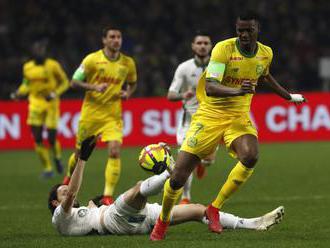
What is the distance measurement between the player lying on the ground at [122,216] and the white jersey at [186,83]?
3.65 meters

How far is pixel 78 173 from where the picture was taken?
8719 millimetres

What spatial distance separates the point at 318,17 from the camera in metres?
28.5

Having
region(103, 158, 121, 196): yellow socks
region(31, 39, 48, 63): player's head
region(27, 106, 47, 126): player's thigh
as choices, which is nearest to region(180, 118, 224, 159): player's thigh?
region(103, 158, 121, 196): yellow socks

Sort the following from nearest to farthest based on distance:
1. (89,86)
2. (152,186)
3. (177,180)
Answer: (152,186), (177,180), (89,86)

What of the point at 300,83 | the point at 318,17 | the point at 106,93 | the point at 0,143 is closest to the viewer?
the point at 106,93

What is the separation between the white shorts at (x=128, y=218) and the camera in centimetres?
908

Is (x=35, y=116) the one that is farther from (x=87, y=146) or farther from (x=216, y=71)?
(x=87, y=146)

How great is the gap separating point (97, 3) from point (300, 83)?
6731 mm

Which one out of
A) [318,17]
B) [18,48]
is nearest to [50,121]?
[18,48]

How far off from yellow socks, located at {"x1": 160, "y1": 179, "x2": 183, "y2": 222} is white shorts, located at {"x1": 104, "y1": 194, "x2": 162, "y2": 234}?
0.28 meters

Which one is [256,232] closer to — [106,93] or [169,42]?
[106,93]

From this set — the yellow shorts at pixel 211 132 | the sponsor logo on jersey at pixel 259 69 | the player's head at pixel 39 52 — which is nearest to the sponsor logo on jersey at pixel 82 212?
the yellow shorts at pixel 211 132

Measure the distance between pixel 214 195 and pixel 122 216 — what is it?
470cm

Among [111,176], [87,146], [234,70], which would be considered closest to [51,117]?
[111,176]
